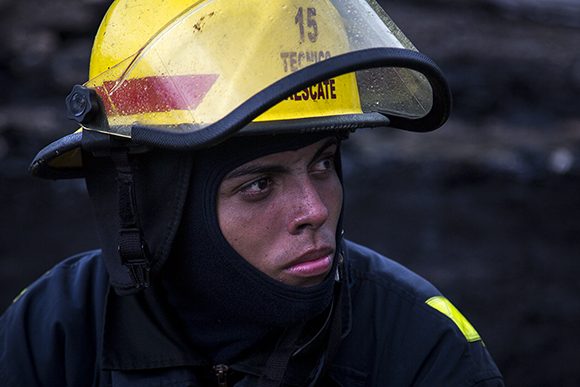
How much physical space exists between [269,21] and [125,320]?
1.03m

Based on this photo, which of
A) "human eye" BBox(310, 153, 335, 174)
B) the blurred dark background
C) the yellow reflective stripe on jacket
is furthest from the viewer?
the blurred dark background

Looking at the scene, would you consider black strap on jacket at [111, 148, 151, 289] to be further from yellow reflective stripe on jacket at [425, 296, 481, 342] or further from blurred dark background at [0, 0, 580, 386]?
blurred dark background at [0, 0, 580, 386]

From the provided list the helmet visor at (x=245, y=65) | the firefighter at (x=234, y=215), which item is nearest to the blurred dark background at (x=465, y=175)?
the firefighter at (x=234, y=215)

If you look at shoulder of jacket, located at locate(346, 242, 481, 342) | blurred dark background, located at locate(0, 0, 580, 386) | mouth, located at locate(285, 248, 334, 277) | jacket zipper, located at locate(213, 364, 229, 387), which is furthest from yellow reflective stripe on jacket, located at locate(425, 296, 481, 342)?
blurred dark background, located at locate(0, 0, 580, 386)

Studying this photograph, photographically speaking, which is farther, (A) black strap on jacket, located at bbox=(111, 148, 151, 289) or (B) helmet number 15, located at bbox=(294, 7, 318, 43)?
(A) black strap on jacket, located at bbox=(111, 148, 151, 289)

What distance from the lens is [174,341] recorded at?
2707mm

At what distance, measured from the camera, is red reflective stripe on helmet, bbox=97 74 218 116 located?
2.24 m

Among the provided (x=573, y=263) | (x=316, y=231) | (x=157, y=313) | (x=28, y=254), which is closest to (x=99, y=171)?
(x=157, y=313)

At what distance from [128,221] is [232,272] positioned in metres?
0.32

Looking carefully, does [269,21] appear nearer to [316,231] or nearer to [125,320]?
[316,231]

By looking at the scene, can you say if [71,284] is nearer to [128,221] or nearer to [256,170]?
[128,221]

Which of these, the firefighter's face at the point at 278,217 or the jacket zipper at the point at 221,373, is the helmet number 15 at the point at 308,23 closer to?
the firefighter's face at the point at 278,217

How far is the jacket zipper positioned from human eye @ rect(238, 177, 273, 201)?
55cm

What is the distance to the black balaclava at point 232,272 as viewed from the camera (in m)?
2.44
